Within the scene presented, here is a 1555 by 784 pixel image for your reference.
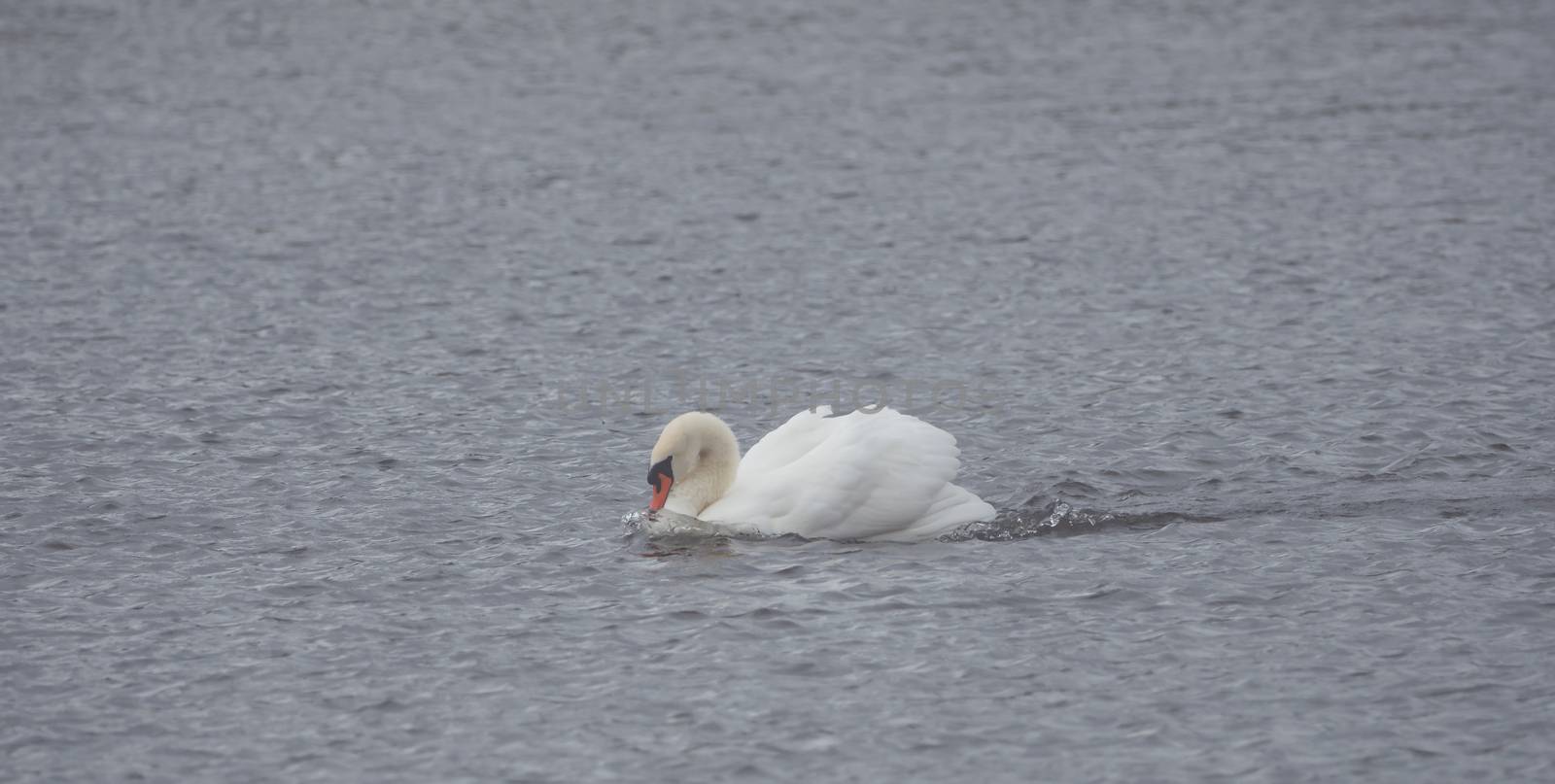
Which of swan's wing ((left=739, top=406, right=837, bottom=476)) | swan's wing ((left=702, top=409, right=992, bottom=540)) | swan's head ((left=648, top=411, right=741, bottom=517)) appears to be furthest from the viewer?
swan's wing ((left=739, top=406, right=837, bottom=476))

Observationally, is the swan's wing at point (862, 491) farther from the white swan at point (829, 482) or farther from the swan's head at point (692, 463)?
the swan's head at point (692, 463)

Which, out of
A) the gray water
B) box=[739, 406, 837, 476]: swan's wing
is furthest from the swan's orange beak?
box=[739, 406, 837, 476]: swan's wing

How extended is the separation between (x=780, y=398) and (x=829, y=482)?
4.19 meters

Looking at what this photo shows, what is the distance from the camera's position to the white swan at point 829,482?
14180 millimetres

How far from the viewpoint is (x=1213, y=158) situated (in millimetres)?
27172

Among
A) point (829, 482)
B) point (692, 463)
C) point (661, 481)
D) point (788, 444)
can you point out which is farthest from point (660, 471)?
point (829, 482)

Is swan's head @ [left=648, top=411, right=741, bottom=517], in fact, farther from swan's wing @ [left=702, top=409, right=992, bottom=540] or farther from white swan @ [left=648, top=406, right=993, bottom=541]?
swan's wing @ [left=702, top=409, right=992, bottom=540]

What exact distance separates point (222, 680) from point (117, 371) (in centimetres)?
791

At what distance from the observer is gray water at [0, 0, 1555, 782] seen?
11.4m

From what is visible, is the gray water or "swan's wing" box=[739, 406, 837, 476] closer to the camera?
the gray water

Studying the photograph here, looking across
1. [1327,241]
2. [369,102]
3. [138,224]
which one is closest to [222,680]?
[138,224]

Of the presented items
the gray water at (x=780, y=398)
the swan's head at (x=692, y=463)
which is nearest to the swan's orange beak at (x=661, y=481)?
the swan's head at (x=692, y=463)

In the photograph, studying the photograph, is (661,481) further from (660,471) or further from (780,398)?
(780,398)

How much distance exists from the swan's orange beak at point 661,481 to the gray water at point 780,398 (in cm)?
34
